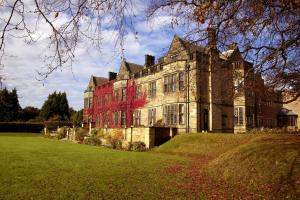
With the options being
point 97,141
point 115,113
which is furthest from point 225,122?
point 115,113

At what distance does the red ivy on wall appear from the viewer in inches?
1553

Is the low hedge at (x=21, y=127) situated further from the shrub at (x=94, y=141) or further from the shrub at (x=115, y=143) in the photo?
the shrub at (x=115, y=143)

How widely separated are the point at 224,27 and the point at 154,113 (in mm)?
24836

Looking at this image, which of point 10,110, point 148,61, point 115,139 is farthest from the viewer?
point 10,110

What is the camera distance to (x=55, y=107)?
266ft

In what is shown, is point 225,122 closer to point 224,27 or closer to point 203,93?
point 203,93

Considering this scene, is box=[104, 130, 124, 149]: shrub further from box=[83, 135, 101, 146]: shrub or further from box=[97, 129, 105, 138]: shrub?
box=[97, 129, 105, 138]: shrub

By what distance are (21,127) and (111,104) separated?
92.7ft

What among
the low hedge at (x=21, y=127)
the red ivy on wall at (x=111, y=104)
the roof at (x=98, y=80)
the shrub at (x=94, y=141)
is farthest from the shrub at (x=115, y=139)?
the low hedge at (x=21, y=127)

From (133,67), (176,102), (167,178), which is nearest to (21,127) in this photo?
(133,67)

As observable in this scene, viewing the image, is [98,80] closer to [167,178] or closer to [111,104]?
[111,104]

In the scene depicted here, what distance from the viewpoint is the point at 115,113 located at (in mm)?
42812

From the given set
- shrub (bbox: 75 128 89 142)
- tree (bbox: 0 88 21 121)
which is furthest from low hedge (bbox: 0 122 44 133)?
A: shrub (bbox: 75 128 89 142)

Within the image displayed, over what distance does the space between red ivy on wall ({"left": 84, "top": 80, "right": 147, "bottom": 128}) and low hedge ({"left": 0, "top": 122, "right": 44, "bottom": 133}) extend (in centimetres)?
1798
